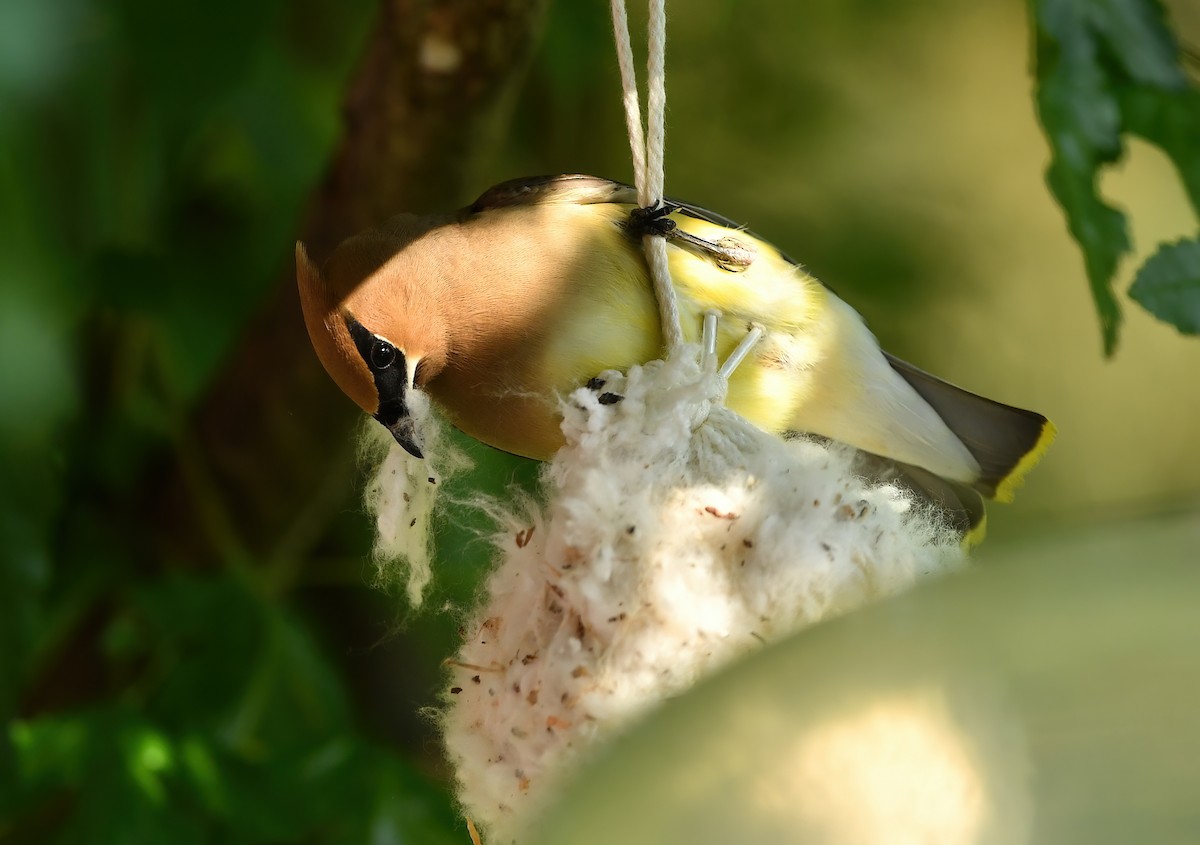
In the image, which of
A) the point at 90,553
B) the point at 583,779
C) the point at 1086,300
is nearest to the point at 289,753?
the point at 90,553

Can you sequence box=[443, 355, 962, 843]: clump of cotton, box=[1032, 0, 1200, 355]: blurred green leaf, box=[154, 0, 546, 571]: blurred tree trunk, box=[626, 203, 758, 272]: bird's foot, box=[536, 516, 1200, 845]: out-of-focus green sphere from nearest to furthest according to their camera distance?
box=[536, 516, 1200, 845]: out-of-focus green sphere
box=[443, 355, 962, 843]: clump of cotton
box=[626, 203, 758, 272]: bird's foot
box=[1032, 0, 1200, 355]: blurred green leaf
box=[154, 0, 546, 571]: blurred tree trunk

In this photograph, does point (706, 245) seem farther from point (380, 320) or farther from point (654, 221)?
point (380, 320)

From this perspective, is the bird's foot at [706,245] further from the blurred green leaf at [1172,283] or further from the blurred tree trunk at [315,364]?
the blurred tree trunk at [315,364]

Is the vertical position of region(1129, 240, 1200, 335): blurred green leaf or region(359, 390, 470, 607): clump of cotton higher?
region(1129, 240, 1200, 335): blurred green leaf

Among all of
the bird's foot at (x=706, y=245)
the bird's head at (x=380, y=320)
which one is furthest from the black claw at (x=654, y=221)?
the bird's head at (x=380, y=320)

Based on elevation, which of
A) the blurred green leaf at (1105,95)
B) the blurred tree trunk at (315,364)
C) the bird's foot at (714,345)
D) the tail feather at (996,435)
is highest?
the blurred green leaf at (1105,95)

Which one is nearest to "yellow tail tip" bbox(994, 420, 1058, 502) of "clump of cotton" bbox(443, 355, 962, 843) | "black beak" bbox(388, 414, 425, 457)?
"clump of cotton" bbox(443, 355, 962, 843)

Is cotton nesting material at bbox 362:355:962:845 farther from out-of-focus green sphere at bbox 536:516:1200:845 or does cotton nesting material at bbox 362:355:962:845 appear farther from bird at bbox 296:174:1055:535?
out-of-focus green sphere at bbox 536:516:1200:845
